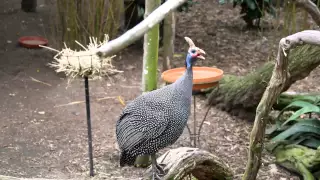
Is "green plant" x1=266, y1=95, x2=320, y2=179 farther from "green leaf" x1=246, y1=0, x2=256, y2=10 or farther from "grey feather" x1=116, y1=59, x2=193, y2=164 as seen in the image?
"green leaf" x1=246, y1=0, x2=256, y2=10

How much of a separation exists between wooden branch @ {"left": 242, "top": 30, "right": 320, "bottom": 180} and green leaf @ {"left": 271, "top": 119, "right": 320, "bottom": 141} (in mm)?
1293

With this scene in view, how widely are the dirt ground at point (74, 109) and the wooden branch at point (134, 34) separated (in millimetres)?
2036

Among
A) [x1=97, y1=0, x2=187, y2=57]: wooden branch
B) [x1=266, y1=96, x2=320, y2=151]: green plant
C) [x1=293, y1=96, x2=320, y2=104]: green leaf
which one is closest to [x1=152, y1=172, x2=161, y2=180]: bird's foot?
[x1=97, y1=0, x2=187, y2=57]: wooden branch

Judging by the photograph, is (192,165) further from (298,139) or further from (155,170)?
(298,139)

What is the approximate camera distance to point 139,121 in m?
2.80

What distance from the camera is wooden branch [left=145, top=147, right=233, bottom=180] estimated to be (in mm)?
2771

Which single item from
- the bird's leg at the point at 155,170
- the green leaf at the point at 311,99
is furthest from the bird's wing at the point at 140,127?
the green leaf at the point at 311,99

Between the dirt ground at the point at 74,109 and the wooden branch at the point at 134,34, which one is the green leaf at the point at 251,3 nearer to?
the dirt ground at the point at 74,109

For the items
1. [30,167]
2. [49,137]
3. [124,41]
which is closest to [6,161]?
[30,167]

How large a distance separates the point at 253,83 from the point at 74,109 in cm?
148

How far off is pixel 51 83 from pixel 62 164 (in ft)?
4.60

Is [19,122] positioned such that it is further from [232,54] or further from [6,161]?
[232,54]

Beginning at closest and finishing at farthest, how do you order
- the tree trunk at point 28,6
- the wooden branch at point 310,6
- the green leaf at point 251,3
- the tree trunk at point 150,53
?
the wooden branch at point 310,6, the tree trunk at point 150,53, the green leaf at point 251,3, the tree trunk at point 28,6

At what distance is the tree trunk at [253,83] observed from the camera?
377 cm
